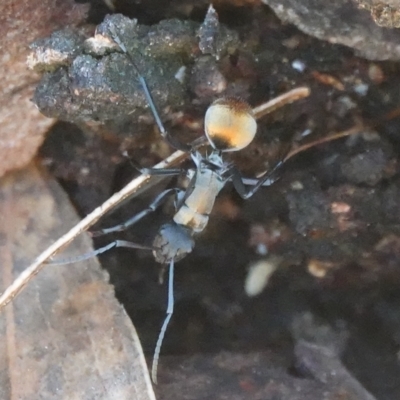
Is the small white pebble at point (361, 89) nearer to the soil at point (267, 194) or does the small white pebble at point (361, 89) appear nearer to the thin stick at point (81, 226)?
the soil at point (267, 194)

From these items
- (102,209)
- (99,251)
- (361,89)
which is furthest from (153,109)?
(361,89)

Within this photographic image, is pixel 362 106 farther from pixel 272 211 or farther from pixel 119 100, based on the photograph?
pixel 119 100

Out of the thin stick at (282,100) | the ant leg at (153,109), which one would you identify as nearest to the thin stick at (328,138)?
the thin stick at (282,100)

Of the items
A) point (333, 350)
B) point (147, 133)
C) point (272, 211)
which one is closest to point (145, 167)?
point (147, 133)

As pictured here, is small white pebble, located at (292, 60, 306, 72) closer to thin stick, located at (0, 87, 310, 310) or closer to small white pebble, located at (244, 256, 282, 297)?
thin stick, located at (0, 87, 310, 310)

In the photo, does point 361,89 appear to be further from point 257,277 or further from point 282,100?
point 257,277

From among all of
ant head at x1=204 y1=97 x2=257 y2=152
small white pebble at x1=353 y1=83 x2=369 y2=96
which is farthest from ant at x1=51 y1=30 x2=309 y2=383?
small white pebble at x1=353 y1=83 x2=369 y2=96

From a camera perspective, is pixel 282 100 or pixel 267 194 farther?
pixel 267 194
